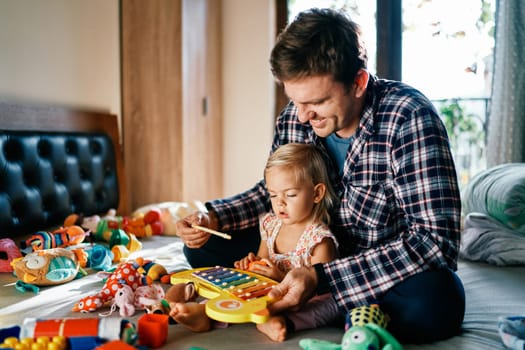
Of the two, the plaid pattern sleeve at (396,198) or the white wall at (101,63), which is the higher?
the white wall at (101,63)

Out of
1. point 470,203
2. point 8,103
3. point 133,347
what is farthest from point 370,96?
point 8,103

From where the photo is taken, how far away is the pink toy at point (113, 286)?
1383 millimetres

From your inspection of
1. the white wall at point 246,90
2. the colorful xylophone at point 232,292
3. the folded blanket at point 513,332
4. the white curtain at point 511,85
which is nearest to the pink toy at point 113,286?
the colorful xylophone at point 232,292

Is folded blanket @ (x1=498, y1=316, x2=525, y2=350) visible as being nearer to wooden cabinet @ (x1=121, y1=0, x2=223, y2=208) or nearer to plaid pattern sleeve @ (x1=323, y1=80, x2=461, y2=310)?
plaid pattern sleeve @ (x1=323, y1=80, x2=461, y2=310)

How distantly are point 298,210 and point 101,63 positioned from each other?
1648mm

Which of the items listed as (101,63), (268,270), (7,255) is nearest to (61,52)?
(101,63)

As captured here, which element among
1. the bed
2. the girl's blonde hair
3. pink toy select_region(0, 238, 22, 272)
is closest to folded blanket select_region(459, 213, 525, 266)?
the bed

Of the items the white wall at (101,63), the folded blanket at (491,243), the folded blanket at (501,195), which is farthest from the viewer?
the white wall at (101,63)

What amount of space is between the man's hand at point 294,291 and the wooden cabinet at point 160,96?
1.80 metres

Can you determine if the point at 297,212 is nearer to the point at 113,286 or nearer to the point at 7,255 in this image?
the point at 113,286

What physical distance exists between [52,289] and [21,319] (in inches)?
10.8

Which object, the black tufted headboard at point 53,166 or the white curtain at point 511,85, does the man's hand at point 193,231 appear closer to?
the black tufted headboard at point 53,166

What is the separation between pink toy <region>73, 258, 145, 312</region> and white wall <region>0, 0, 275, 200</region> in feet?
3.32

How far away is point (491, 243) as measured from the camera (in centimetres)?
197
